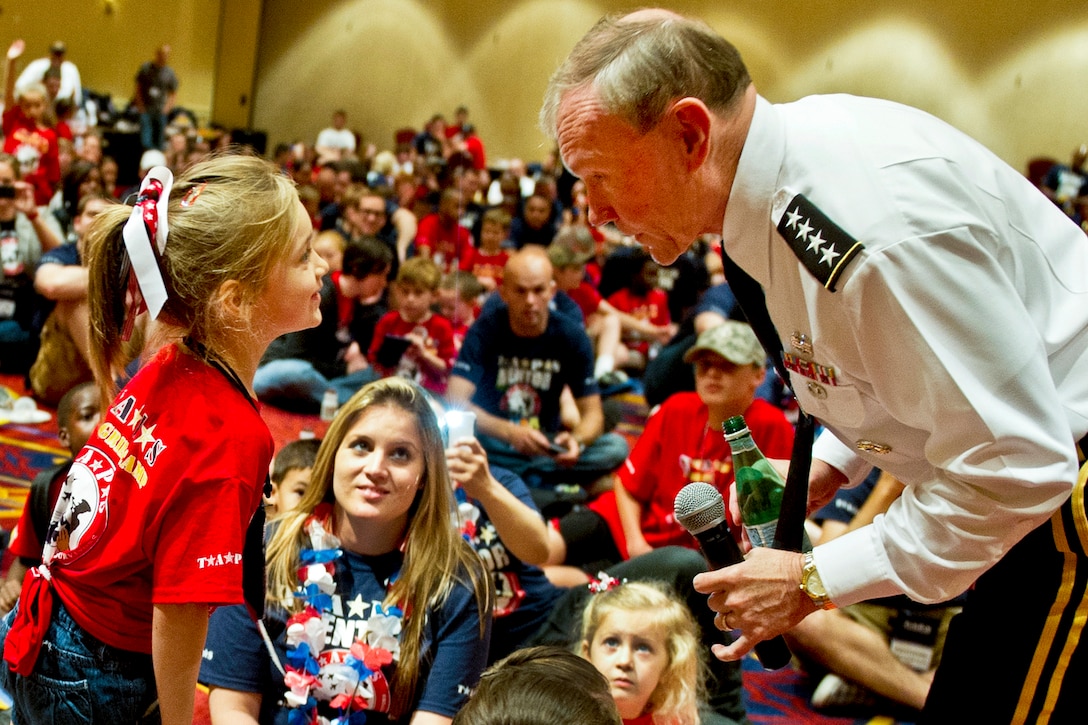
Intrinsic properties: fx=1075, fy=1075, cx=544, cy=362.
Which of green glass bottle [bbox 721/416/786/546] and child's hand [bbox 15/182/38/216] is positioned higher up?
child's hand [bbox 15/182/38/216]

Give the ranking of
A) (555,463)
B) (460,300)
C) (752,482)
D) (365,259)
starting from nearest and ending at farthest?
(752,482) < (555,463) < (365,259) < (460,300)

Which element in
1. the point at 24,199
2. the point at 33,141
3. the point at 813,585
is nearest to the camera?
the point at 813,585

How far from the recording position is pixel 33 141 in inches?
366

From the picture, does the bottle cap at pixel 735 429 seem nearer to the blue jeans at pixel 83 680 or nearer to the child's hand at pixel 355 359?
the blue jeans at pixel 83 680

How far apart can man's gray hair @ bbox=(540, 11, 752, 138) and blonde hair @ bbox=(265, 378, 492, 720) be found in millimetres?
1119

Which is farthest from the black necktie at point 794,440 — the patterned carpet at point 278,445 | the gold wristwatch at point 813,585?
the patterned carpet at point 278,445

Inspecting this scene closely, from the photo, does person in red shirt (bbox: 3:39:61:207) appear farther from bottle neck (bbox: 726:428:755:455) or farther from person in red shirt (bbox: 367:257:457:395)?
bottle neck (bbox: 726:428:755:455)

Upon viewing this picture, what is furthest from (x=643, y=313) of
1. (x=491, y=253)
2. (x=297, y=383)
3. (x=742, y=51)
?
(x=742, y=51)

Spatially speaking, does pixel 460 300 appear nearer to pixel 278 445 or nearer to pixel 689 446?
pixel 278 445

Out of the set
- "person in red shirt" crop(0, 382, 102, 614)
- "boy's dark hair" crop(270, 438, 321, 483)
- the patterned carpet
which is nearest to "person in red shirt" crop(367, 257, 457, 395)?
the patterned carpet

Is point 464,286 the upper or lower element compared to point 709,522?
upper

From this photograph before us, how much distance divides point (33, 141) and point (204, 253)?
8.79m

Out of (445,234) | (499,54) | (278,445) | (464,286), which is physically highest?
(499,54)

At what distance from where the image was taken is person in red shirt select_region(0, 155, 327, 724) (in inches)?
59.9
